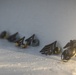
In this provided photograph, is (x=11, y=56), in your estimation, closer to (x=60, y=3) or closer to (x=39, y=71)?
(x=39, y=71)

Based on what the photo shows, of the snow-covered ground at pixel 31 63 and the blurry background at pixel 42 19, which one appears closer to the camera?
the snow-covered ground at pixel 31 63

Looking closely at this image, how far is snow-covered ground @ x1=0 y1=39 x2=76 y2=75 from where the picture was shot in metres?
1.61

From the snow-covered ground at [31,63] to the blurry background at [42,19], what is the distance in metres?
0.19

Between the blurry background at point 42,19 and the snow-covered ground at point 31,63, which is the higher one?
the blurry background at point 42,19

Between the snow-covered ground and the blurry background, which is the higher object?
the blurry background

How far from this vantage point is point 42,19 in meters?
2.14

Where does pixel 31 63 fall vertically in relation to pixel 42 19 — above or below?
below

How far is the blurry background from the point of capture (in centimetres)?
196

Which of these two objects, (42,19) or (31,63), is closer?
(31,63)

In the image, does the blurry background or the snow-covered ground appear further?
the blurry background

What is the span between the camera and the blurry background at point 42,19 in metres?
1.96

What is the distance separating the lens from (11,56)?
6.26 ft

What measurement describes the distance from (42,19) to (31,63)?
1.78 feet

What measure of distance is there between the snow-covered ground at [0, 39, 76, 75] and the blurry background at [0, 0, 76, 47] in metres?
0.19
